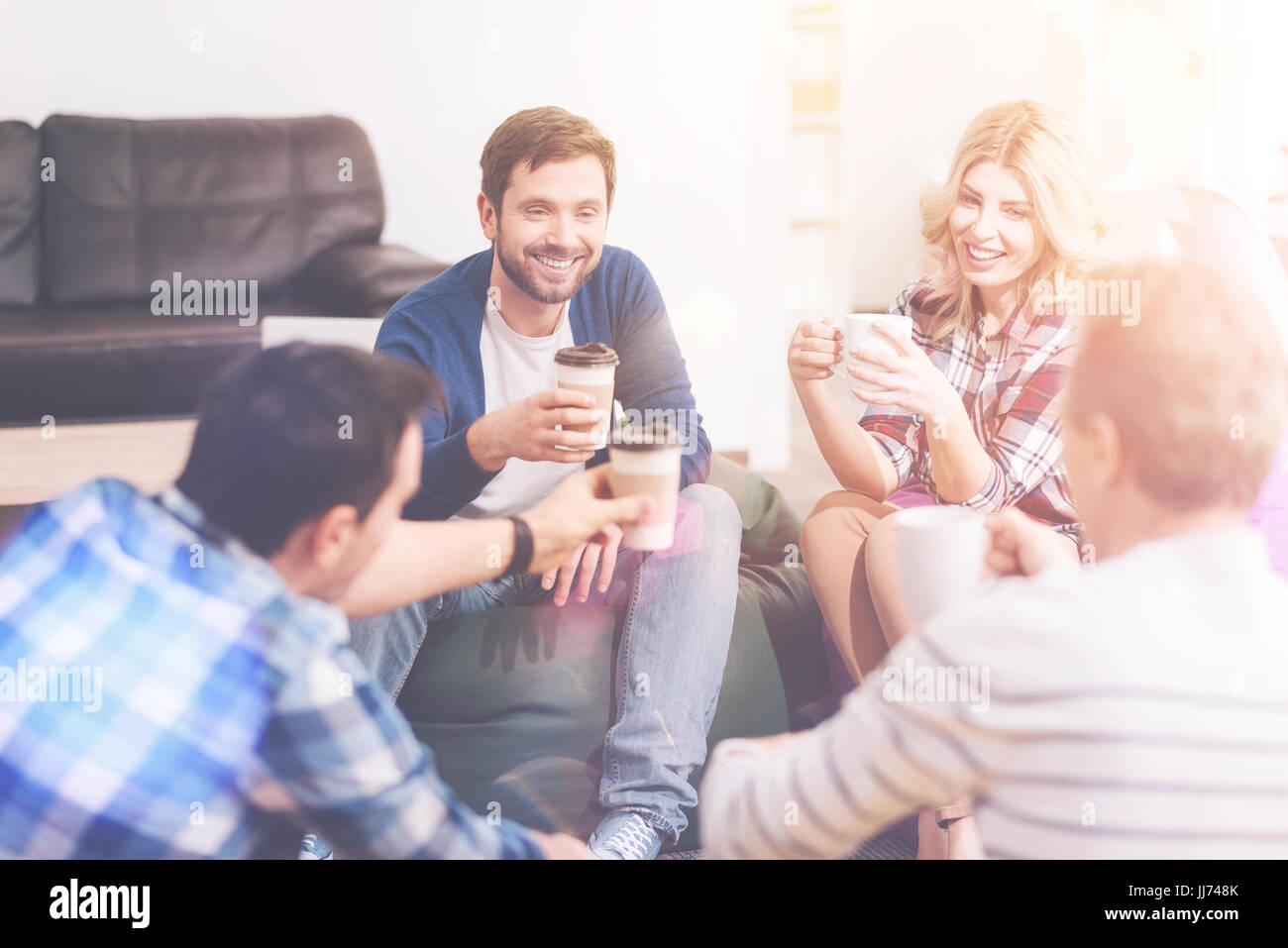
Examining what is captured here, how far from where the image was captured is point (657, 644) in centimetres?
154

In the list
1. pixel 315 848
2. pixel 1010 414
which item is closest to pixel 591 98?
pixel 1010 414

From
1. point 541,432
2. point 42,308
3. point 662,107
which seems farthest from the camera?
point 42,308

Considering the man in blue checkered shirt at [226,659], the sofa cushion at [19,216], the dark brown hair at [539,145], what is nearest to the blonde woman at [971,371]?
the dark brown hair at [539,145]

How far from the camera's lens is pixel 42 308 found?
2402 millimetres

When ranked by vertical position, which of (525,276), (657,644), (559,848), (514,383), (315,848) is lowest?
(315,848)

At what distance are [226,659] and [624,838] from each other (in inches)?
24.0

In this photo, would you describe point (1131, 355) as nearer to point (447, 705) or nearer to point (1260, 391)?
point (1260, 391)

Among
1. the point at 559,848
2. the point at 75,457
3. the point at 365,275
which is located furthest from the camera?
the point at 365,275

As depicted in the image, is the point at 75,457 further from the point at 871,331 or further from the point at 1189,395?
the point at 1189,395

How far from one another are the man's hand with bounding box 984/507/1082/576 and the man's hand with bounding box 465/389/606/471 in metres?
0.48

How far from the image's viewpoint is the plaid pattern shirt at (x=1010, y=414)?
4.93 feet

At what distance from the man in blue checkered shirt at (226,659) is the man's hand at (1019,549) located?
1.90ft
